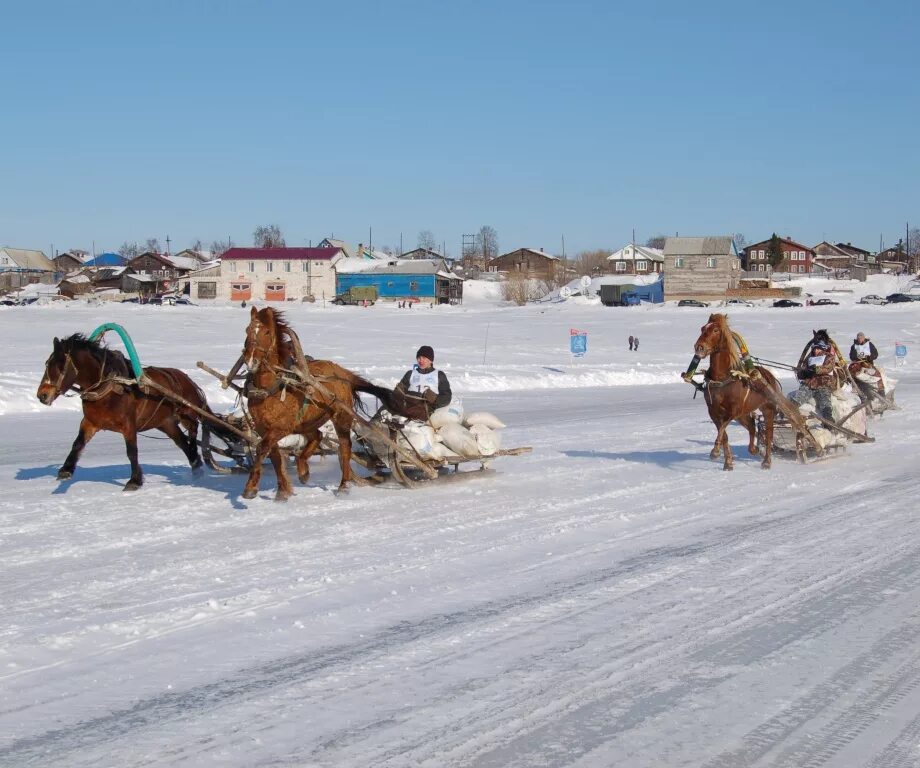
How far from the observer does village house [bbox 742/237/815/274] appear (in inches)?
4833

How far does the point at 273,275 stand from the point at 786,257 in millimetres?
65930

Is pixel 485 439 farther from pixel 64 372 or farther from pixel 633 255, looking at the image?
pixel 633 255

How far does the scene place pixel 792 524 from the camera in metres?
9.37

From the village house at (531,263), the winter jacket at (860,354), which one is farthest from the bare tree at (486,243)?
the winter jacket at (860,354)

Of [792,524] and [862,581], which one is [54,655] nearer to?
[862,581]

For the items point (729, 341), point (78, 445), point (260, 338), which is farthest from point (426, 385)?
point (729, 341)

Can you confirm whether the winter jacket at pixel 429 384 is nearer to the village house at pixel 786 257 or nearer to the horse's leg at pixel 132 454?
the horse's leg at pixel 132 454

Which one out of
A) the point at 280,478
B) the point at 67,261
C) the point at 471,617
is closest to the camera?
the point at 471,617

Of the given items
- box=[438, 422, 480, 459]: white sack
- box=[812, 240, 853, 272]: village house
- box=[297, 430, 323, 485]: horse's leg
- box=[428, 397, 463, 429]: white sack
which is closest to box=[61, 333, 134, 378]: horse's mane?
box=[297, 430, 323, 485]: horse's leg

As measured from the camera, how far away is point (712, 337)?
12.4 metres

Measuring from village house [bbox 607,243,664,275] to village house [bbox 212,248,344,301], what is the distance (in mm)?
43384

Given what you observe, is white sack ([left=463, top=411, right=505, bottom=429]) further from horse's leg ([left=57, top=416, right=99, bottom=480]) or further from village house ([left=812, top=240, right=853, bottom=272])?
village house ([left=812, top=240, right=853, bottom=272])

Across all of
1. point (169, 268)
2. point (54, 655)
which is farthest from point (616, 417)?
point (169, 268)

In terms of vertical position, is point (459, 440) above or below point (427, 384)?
below
